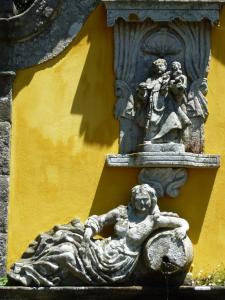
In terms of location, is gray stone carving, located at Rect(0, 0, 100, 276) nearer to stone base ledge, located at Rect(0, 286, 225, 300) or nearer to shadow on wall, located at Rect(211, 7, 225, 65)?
stone base ledge, located at Rect(0, 286, 225, 300)

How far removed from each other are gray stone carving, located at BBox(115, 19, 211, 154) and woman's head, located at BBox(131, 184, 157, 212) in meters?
0.36

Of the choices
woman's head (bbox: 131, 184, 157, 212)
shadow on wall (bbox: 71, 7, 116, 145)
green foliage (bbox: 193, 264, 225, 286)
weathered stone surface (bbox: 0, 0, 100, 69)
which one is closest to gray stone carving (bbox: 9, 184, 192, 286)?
woman's head (bbox: 131, 184, 157, 212)

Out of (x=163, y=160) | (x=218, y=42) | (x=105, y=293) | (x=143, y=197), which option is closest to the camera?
(x=105, y=293)

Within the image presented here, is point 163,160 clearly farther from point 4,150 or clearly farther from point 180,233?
point 4,150

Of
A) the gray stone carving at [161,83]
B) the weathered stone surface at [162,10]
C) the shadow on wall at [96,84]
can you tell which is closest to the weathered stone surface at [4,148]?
the shadow on wall at [96,84]

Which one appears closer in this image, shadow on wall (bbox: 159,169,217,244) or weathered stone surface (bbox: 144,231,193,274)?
weathered stone surface (bbox: 144,231,193,274)

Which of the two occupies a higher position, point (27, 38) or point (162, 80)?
point (27, 38)

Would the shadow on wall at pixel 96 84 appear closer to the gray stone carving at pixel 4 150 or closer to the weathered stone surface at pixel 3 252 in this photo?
the gray stone carving at pixel 4 150

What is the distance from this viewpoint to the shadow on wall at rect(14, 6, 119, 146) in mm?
10117

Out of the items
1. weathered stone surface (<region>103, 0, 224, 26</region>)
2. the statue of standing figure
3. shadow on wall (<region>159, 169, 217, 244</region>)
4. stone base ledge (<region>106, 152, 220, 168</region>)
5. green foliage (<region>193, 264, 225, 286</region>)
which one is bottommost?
green foliage (<region>193, 264, 225, 286</region>)

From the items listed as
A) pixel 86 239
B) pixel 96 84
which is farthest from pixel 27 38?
pixel 86 239

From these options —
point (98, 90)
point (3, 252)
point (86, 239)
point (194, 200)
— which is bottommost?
point (3, 252)

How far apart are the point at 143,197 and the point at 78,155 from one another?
757mm

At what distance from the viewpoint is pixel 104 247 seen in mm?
9656
